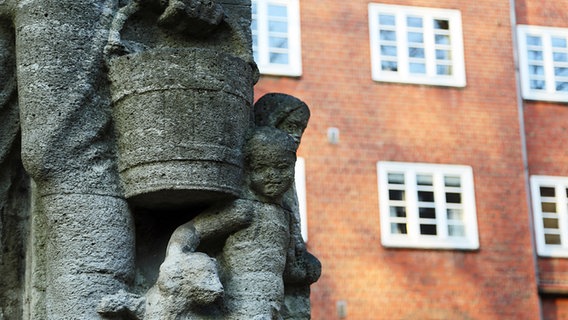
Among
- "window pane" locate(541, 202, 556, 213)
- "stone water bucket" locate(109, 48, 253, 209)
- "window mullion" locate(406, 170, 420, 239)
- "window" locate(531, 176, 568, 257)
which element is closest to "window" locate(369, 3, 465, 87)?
"window mullion" locate(406, 170, 420, 239)

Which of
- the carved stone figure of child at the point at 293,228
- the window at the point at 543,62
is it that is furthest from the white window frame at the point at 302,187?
the carved stone figure of child at the point at 293,228

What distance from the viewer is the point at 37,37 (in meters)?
4.79

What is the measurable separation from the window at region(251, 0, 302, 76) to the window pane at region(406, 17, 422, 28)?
6.97 ft

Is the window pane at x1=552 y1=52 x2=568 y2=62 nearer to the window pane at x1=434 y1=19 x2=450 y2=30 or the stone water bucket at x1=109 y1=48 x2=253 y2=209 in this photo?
the window pane at x1=434 y1=19 x2=450 y2=30

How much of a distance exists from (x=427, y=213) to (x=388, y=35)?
124 inches

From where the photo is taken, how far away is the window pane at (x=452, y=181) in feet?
73.8

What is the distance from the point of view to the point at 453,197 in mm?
22531

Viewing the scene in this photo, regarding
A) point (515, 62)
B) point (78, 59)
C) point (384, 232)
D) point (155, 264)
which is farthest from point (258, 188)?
point (515, 62)

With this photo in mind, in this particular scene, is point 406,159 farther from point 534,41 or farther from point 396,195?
point 534,41

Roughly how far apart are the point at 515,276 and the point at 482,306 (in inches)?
33.3

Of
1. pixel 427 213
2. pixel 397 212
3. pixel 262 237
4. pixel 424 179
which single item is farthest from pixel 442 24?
pixel 262 237

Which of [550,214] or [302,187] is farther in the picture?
[550,214]

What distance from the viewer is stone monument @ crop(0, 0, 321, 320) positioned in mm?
4617

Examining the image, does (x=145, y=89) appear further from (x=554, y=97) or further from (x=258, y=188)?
(x=554, y=97)
